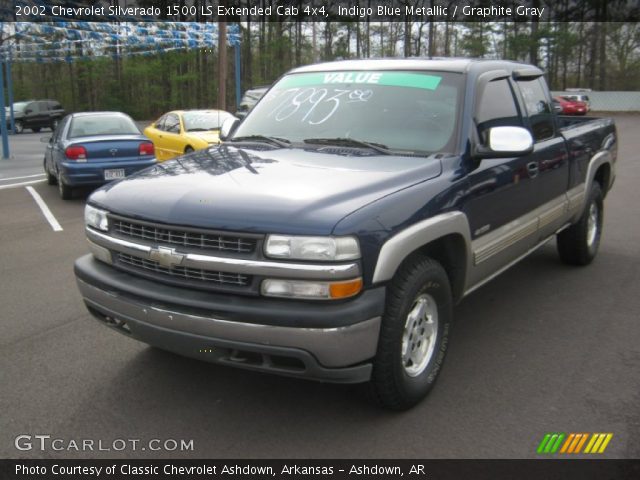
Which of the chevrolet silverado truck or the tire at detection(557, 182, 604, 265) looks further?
the tire at detection(557, 182, 604, 265)

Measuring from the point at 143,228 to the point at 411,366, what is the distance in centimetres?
159

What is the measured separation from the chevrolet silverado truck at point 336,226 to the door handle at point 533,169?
0.01 metres

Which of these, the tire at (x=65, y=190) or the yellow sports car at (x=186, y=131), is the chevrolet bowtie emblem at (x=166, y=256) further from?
the yellow sports car at (x=186, y=131)

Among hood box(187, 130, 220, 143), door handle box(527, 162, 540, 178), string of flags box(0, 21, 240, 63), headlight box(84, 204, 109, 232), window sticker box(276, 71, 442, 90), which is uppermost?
string of flags box(0, 21, 240, 63)

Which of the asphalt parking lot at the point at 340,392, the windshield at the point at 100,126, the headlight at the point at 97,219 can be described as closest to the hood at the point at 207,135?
the windshield at the point at 100,126

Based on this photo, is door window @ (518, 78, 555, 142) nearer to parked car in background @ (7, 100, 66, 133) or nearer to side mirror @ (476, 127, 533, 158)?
side mirror @ (476, 127, 533, 158)

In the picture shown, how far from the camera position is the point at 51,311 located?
5.01 meters

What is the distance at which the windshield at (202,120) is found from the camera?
44.5ft

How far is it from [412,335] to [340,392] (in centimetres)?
59

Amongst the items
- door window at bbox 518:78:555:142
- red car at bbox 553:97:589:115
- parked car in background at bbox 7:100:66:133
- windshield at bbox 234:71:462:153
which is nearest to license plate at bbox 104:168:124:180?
windshield at bbox 234:71:462:153

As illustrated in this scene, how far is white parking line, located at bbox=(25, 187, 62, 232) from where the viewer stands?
338 inches

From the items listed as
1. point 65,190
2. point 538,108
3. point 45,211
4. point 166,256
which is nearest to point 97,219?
point 166,256
